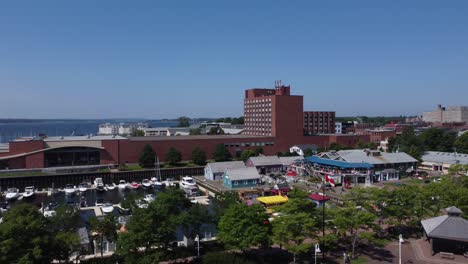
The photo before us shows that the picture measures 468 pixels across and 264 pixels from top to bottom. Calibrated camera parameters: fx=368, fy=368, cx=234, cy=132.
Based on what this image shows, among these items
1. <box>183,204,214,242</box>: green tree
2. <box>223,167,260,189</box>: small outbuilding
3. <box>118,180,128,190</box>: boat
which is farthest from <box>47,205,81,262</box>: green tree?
<box>118,180,128,190</box>: boat

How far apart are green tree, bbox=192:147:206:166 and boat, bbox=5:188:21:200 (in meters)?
27.8

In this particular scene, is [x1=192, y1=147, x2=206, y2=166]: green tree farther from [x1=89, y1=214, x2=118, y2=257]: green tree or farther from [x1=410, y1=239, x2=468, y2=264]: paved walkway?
[x1=410, y1=239, x2=468, y2=264]: paved walkway

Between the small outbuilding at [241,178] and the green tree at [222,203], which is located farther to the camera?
the small outbuilding at [241,178]

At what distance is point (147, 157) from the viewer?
62.8 metres

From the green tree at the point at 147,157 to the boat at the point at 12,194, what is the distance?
18.9 metres

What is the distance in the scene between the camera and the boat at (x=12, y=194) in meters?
48.4

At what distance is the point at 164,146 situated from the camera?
68.2m

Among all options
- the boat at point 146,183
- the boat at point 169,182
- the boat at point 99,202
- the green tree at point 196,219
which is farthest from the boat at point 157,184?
the green tree at point 196,219

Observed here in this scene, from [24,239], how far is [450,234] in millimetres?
24572

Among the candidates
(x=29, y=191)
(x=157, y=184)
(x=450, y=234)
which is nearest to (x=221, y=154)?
(x=157, y=184)

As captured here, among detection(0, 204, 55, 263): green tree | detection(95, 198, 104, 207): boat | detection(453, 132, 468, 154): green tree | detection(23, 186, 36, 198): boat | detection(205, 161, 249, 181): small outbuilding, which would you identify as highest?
detection(453, 132, 468, 154): green tree

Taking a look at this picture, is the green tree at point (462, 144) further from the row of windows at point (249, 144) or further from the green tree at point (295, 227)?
the green tree at point (295, 227)

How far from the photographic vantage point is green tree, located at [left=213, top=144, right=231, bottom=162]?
6694cm

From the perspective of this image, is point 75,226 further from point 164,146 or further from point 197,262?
point 164,146
